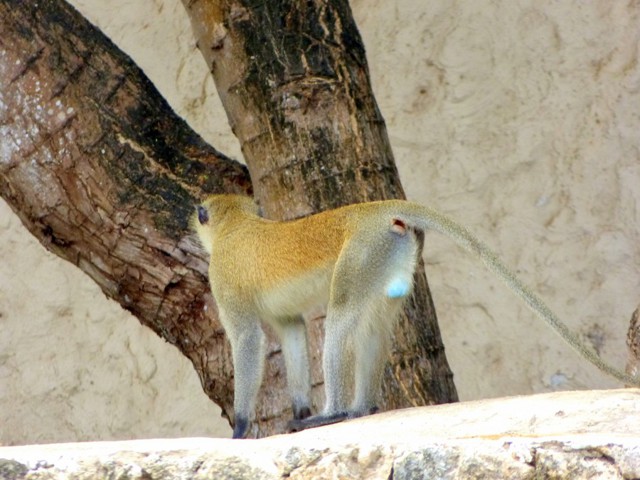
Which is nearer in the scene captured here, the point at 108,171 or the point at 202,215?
the point at 202,215

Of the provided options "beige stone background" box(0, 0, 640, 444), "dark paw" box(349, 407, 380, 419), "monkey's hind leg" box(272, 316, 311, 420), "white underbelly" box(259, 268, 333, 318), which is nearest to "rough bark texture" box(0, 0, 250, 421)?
"monkey's hind leg" box(272, 316, 311, 420)

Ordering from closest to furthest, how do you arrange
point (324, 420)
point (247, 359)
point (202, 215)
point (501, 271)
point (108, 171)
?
point (501, 271) < point (324, 420) < point (247, 359) < point (202, 215) < point (108, 171)

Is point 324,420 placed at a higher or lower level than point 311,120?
lower

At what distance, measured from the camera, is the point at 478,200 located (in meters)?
6.69

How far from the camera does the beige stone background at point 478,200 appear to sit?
6398 millimetres

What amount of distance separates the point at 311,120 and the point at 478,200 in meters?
1.99

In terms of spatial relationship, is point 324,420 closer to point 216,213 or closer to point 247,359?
point 247,359

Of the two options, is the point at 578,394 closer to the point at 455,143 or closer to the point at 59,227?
the point at 59,227

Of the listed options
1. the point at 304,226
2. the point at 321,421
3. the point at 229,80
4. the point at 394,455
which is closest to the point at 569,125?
the point at 229,80

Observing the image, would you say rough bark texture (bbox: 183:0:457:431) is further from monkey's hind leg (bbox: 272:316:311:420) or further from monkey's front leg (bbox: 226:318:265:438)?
monkey's front leg (bbox: 226:318:265:438)

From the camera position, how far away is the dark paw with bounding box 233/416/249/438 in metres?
4.46

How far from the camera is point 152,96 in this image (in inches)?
213

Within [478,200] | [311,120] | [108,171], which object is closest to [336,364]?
[311,120]

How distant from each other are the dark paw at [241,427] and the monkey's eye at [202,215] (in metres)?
0.84
